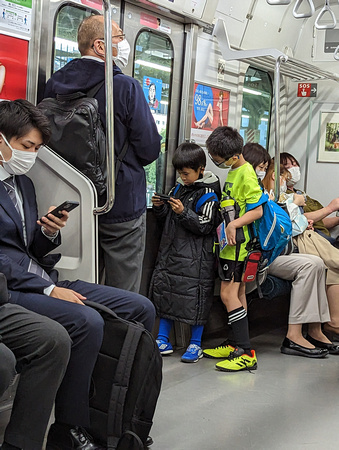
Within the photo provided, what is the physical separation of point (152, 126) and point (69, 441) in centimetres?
170

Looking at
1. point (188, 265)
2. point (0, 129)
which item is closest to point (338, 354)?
point (188, 265)

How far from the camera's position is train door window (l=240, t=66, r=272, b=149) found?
5.60 metres

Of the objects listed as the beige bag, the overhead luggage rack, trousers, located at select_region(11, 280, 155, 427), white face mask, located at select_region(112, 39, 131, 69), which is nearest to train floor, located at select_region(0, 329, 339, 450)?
trousers, located at select_region(11, 280, 155, 427)

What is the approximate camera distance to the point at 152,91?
15.3 ft

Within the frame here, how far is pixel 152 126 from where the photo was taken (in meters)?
3.62

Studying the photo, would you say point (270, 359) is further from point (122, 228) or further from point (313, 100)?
point (313, 100)

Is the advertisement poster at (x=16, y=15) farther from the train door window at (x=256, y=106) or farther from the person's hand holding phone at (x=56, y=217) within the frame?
the train door window at (x=256, y=106)

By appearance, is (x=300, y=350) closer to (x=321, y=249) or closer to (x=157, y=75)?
(x=321, y=249)

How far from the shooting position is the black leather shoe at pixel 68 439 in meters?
2.79

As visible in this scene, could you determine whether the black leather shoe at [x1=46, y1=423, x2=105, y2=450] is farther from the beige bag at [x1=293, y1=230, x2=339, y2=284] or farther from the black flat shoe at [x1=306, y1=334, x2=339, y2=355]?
the beige bag at [x1=293, y1=230, x2=339, y2=284]

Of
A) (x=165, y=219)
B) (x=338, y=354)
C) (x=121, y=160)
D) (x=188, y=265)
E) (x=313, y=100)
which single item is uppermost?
(x=313, y=100)

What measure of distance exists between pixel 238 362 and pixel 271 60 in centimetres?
247

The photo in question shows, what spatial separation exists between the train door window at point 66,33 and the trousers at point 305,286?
7.03 ft

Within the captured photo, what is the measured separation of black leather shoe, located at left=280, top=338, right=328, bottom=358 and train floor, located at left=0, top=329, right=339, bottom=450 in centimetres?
6
